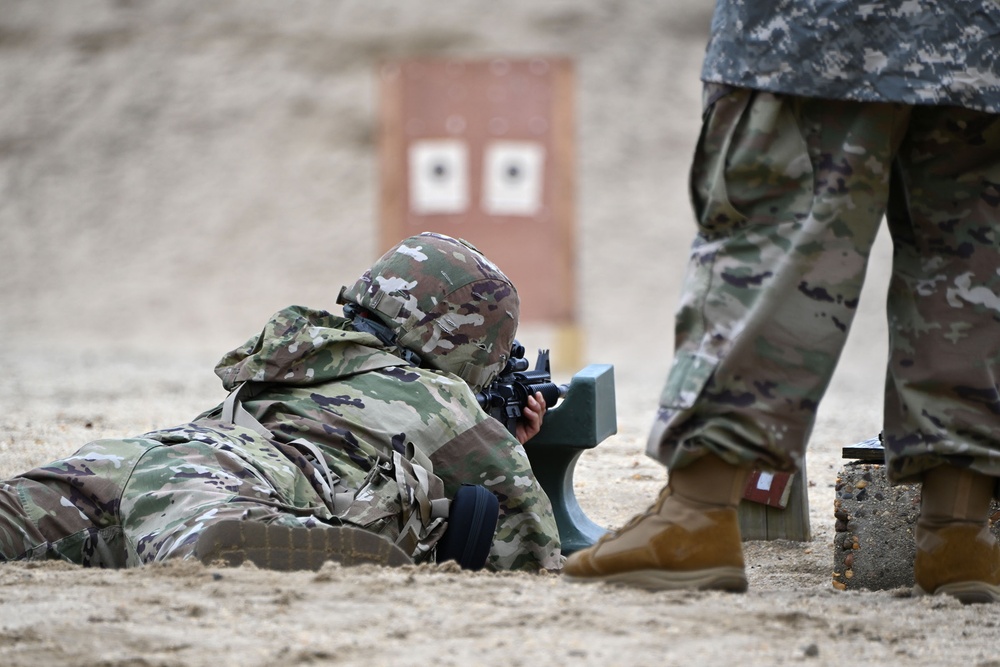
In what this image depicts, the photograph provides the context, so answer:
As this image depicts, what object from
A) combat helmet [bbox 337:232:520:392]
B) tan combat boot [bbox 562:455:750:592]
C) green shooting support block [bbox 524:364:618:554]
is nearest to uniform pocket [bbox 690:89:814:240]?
tan combat boot [bbox 562:455:750:592]

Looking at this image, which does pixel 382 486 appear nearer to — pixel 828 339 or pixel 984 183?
pixel 828 339

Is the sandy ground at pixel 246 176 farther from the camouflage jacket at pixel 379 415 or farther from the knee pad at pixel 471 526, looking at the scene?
the knee pad at pixel 471 526

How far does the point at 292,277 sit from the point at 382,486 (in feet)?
36.7

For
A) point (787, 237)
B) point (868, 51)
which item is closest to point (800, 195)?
point (787, 237)

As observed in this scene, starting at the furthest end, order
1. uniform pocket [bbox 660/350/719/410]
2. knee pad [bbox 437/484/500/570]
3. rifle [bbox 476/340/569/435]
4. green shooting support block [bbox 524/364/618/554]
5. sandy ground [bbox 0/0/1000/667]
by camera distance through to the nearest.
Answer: sandy ground [bbox 0/0/1000/667] → green shooting support block [bbox 524/364/618/554] → rifle [bbox 476/340/569/435] → knee pad [bbox 437/484/500/570] → uniform pocket [bbox 660/350/719/410]

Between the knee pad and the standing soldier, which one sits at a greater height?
the standing soldier

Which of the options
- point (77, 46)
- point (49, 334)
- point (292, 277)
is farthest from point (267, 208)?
point (77, 46)

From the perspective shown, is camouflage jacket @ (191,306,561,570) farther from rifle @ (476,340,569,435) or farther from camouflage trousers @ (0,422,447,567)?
rifle @ (476,340,569,435)

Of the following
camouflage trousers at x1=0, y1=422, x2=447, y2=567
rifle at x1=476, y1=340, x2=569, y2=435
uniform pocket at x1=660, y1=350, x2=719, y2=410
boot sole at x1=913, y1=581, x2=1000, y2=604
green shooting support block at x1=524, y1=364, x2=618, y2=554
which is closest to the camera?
uniform pocket at x1=660, y1=350, x2=719, y2=410

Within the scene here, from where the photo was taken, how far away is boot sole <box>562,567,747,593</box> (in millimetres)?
1808

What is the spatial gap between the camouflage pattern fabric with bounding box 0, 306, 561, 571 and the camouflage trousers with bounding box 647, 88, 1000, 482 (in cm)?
76

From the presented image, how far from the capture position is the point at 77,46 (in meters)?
15.8

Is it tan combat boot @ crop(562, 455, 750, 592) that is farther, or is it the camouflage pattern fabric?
the camouflage pattern fabric

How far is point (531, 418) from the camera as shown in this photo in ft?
9.87
